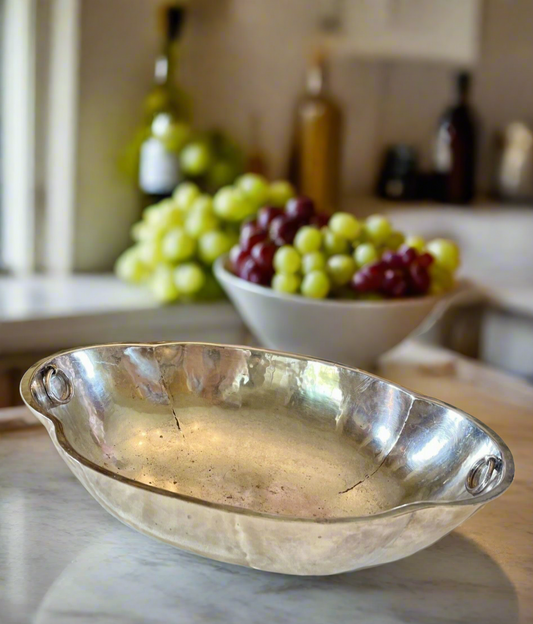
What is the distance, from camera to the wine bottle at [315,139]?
1.72 m

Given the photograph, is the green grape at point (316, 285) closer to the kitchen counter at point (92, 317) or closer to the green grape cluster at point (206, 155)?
the kitchen counter at point (92, 317)

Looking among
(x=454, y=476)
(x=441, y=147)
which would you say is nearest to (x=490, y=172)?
(x=441, y=147)

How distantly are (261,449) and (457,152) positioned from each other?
1.64 meters

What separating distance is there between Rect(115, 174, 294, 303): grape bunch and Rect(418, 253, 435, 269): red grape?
15.2 inches

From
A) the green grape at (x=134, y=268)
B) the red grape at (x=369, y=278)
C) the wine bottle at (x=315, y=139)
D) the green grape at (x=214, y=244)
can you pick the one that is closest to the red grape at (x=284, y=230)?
the red grape at (x=369, y=278)

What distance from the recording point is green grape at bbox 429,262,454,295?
955 mm

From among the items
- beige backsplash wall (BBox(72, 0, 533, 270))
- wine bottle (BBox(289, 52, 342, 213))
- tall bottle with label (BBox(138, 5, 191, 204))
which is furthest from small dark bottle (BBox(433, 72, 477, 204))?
tall bottle with label (BBox(138, 5, 191, 204))

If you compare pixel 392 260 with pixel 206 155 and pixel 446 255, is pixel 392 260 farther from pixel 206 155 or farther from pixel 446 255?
pixel 206 155

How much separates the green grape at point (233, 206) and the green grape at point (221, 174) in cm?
30

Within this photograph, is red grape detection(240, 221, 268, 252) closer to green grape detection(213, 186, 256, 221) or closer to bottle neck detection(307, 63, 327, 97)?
green grape detection(213, 186, 256, 221)

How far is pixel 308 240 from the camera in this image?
3.01ft

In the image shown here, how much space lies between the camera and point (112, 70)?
146 centimetres

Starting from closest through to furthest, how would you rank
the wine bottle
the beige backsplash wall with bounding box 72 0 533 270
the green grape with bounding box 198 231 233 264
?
1. the green grape with bounding box 198 231 233 264
2. the beige backsplash wall with bounding box 72 0 533 270
3. the wine bottle

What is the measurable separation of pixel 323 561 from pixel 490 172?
2.06 m
